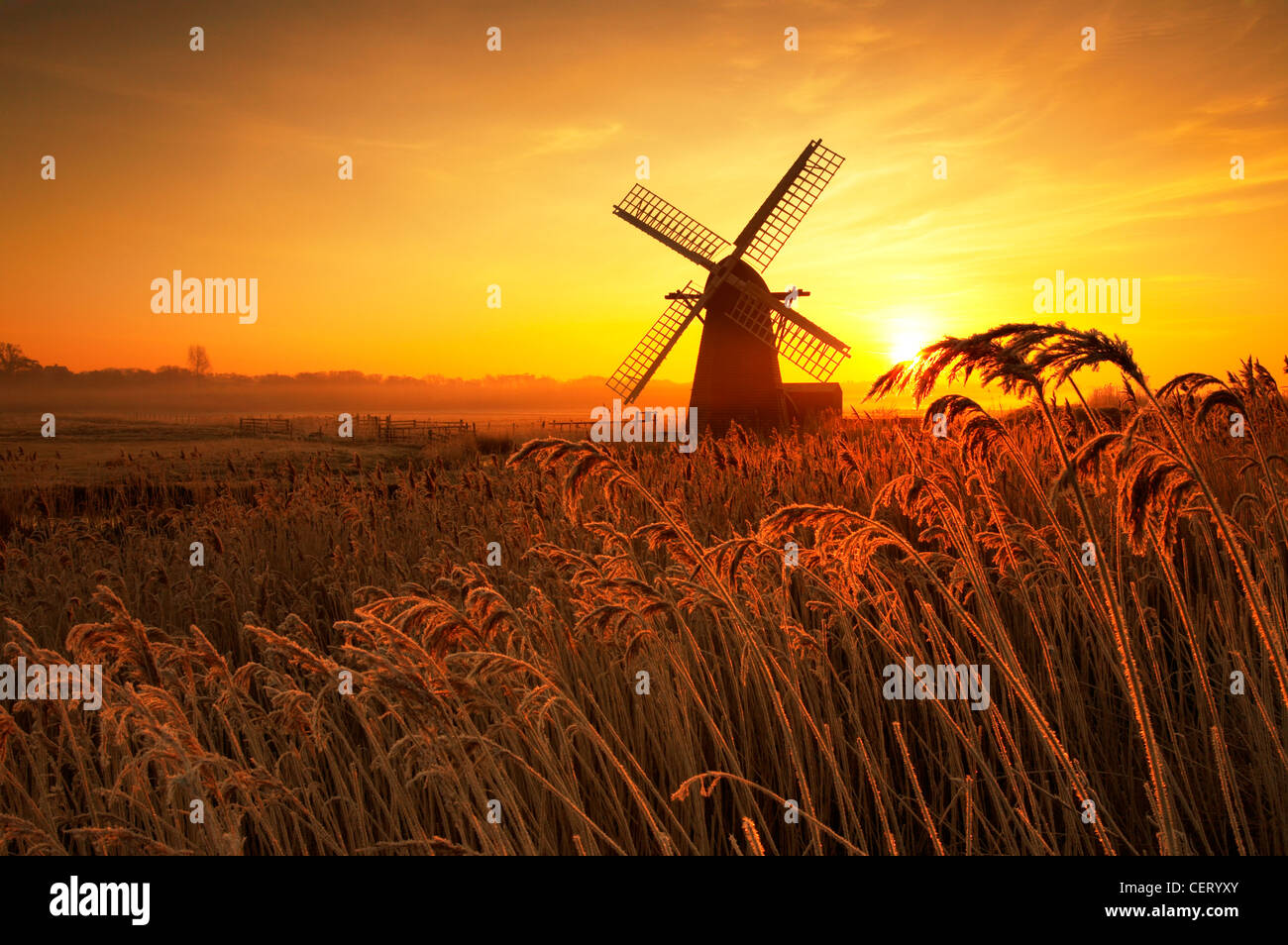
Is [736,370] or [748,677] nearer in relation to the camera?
[748,677]

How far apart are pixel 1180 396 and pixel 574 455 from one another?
2.27m

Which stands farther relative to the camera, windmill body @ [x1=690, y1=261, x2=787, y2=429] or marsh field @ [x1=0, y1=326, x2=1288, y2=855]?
windmill body @ [x1=690, y1=261, x2=787, y2=429]

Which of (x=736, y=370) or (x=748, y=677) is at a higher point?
(x=736, y=370)

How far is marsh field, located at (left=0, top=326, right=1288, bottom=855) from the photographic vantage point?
2.06 m

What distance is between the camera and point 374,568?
666 centimetres

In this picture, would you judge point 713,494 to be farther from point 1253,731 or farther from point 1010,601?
point 1253,731

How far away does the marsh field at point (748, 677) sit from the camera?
206 centimetres

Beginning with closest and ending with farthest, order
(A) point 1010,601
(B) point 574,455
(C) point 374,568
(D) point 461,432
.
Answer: (B) point 574,455, (A) point 1010,601, (C) point 374,568, (D) point 461,432

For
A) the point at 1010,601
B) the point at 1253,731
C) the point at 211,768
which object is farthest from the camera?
the point at 1010,601

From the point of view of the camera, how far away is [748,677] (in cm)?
393

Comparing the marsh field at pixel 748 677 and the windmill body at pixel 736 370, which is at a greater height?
the windmill body at pixel 736 370

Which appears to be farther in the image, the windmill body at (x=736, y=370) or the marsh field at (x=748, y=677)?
the windmill body at (x=736, y=370)

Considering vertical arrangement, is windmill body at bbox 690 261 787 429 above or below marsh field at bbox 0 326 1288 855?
above
